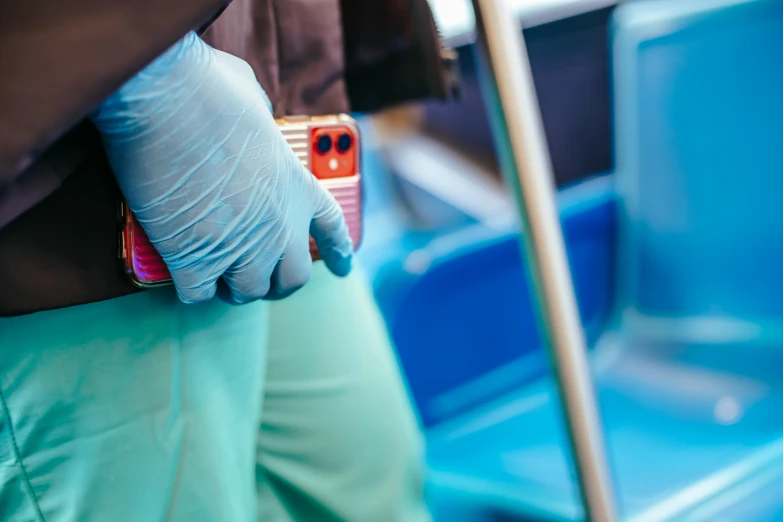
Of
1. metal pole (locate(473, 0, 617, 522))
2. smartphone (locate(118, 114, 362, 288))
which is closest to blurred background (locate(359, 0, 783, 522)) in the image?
metal pole (locate(473, 0, 617, 522))

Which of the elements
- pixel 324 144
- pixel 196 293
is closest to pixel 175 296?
pixel 196 293

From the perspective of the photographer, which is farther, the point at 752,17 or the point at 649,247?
the point at 649,247

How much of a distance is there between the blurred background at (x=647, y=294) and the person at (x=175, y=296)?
34 centimetres

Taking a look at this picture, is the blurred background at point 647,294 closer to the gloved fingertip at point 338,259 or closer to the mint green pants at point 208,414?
the mint green pants at point 208,414

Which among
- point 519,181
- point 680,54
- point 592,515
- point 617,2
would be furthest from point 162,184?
point 617,2

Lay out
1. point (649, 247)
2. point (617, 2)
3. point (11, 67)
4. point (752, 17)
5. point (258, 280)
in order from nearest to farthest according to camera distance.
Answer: point (11, 67)
point (258, 280)
point (752, 17)
point (649, 247)
point (617, 2)

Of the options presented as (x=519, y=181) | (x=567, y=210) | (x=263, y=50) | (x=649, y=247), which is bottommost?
(x=649, y=247)

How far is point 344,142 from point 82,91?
0.61 feet

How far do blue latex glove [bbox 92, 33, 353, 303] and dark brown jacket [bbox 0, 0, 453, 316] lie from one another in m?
0.02

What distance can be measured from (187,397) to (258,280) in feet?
0.28

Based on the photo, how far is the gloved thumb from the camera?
0.38m

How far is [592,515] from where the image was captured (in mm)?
457

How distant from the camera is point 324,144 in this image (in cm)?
41

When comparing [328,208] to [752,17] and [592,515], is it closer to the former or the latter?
[592,515]
